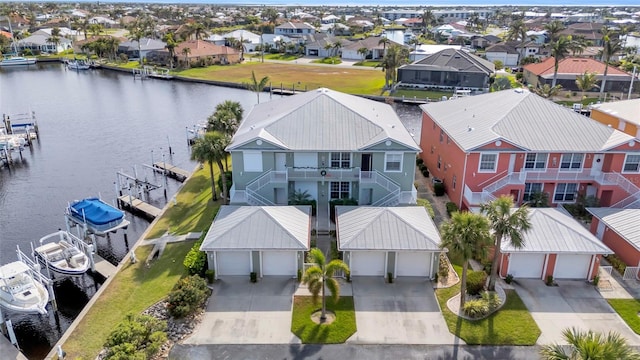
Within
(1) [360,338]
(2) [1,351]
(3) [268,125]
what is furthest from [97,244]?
(1) [360,338]

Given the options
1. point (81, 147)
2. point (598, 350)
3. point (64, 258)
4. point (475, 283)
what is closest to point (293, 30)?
point (81, 147)

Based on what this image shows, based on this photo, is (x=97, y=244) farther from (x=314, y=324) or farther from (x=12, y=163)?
(x=12, y=163)

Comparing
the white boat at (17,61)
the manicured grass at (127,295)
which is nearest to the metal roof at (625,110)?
the manicured grass at (127,295)

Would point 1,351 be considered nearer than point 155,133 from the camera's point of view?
Yes

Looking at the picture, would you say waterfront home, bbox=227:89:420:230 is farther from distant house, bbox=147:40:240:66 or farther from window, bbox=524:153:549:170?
distant house, bbox=147:40:240:66

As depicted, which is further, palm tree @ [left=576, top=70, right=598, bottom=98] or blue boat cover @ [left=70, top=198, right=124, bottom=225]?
palm tree @ [left=576, top=70, right=598, bottom=98]

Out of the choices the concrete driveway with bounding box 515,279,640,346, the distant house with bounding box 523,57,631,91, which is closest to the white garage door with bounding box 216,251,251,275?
the concrete driveway with bounding box 515,279,640,346

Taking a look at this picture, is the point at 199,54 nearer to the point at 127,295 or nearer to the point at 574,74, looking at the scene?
the point at 574,74
